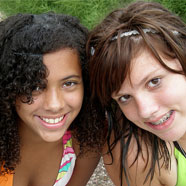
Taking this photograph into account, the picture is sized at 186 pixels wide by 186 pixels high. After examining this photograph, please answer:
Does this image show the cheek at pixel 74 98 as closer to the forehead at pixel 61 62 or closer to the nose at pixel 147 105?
the forehead at pixel 61 62

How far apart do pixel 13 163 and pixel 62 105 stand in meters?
0.66

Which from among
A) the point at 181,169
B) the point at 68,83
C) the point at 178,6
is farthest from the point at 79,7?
the point at 181,169

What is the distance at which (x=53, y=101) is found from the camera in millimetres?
1940

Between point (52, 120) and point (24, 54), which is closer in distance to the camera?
point (24, 54)

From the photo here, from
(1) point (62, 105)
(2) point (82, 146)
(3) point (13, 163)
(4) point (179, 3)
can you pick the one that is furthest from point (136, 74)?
(4) point (179, 3)

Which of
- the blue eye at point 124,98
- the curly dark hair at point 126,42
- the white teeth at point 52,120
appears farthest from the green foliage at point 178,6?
the white teeth at point 52,120

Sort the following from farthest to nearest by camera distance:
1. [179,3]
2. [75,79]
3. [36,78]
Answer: [179,3] < [75,79] < [36,78]

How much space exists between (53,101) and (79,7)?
2.45 m

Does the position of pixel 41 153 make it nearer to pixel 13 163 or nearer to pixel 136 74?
pixel 13 163

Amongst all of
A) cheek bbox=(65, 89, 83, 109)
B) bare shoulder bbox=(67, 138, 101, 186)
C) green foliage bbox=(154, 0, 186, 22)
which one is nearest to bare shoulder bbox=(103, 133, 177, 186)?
bare shoulder bbox=(67, 138, 101, 186)

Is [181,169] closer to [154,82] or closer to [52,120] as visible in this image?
[154,82]

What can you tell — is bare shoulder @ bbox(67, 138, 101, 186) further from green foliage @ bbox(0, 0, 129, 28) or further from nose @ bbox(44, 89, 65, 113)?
green foliage @ bbox(0, 0, 129, 28)

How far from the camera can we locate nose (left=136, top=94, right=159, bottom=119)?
1.95 meters

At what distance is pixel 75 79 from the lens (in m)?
2.03
